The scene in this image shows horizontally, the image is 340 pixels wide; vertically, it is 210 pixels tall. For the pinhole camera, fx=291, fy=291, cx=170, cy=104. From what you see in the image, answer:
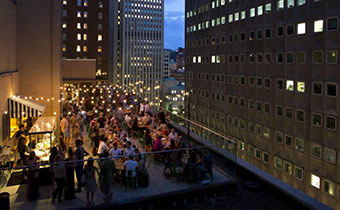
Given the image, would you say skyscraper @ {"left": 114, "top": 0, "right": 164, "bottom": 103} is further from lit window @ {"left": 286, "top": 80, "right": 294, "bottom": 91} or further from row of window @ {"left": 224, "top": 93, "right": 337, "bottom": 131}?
lit window @ {"left": 286, "top": 80, "right": 294, "bottom": 91}

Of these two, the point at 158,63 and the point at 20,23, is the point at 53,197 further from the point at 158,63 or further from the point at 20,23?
the point at 158,63

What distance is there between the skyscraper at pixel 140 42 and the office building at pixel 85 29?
296ft

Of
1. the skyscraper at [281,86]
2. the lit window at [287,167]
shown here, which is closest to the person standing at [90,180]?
the skyscraper at [281,86]

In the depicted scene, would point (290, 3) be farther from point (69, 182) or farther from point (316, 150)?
point (69, 182)

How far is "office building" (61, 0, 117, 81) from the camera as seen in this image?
249 ft

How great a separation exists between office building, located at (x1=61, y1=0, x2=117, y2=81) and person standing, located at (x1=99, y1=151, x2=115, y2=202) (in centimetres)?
6718

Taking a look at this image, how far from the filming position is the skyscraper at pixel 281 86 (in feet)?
88.4

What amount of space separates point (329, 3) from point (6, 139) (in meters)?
28.5

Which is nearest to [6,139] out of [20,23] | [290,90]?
[20,23]

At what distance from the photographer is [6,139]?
17.3m

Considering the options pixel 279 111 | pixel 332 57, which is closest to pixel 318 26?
pixel 332 57

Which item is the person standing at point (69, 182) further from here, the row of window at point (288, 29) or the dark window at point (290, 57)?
the dark window at point (290, 57)

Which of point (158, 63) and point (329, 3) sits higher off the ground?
point (158, 63)

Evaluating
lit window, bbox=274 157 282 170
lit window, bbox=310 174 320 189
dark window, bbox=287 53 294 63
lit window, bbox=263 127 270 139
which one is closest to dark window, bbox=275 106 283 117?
lit window, bbox=263 127 270 139
